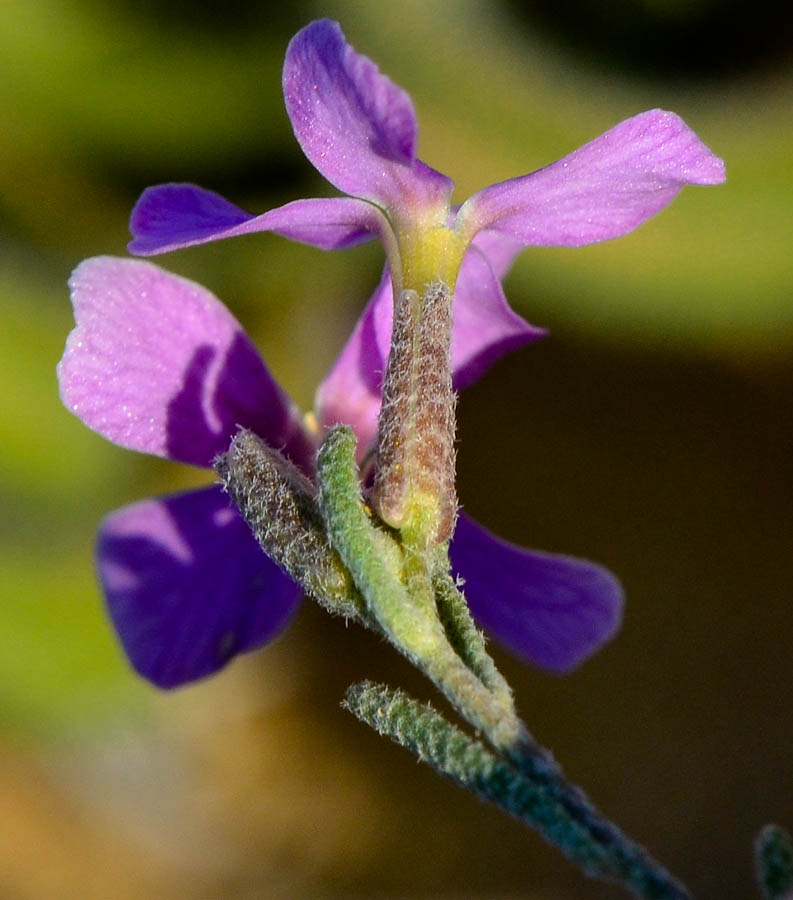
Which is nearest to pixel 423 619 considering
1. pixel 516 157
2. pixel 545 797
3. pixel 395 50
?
pixel 545 797

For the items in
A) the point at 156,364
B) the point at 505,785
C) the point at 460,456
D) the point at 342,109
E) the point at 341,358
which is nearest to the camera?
the point at 505,785

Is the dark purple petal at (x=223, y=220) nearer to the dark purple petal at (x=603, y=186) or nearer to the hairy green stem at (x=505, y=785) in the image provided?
the dark purple petal at (x=603, y=186)

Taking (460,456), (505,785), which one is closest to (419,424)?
(505,785)

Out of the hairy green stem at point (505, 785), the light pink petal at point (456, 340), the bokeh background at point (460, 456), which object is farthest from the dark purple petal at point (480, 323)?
the bokeh background at point (460, 456)

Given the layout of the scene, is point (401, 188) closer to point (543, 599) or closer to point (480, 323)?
point (480, 323)

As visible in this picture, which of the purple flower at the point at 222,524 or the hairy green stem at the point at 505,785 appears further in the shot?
the purple flower at the point at 222,524

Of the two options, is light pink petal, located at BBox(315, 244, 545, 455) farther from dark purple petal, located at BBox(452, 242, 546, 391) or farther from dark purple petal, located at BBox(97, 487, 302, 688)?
dark purple petal, located at BBox(97, 487, 302, 688)

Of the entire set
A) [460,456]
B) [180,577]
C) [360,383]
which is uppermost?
[360,383]
